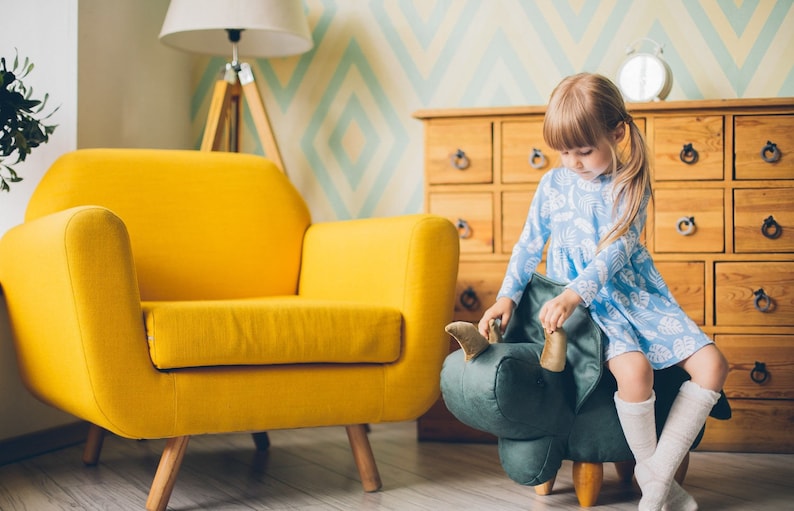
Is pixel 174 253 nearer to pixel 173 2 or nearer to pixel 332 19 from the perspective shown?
pixel 173 2

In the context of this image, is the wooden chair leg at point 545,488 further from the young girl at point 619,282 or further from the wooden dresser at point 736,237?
the wooden dresser at point 736,237

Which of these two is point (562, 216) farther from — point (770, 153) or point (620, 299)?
point (770, 153)

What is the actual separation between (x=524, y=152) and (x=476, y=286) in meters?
0.38

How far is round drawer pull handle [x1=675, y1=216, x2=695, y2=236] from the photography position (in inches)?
77.4

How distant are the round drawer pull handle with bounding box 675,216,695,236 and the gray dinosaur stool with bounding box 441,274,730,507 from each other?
1.84 ft

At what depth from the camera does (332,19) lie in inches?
103

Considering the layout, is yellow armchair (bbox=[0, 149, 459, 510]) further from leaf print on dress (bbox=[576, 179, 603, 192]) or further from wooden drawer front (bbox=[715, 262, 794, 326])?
wooden drawer front (bbox=[715, 262, 794, 326])

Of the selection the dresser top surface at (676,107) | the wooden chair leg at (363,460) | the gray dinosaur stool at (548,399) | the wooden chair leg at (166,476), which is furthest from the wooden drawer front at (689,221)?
the wooden chair leg at (166,476)

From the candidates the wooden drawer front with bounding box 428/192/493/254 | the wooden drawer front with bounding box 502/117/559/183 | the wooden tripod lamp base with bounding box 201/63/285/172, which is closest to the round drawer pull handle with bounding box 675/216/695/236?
the wooden drawer front with bounding box 502/117/559/183

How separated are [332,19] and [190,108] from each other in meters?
0.59

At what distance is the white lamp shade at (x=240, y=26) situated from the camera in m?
2.19

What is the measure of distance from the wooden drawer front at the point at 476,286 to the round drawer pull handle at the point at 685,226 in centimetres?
45

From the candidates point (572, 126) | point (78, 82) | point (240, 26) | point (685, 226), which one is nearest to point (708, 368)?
point (572, 126)

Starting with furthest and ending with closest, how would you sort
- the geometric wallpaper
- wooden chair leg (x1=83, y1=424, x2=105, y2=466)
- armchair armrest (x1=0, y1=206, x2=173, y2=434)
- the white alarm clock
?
the geometric wallpaper
the white alarm clock
wooden chair leg (x1=83, y1=424, x2=105, y2=466)
armchair armrest (x1=0, y1=206, x2=173, y2=434)
